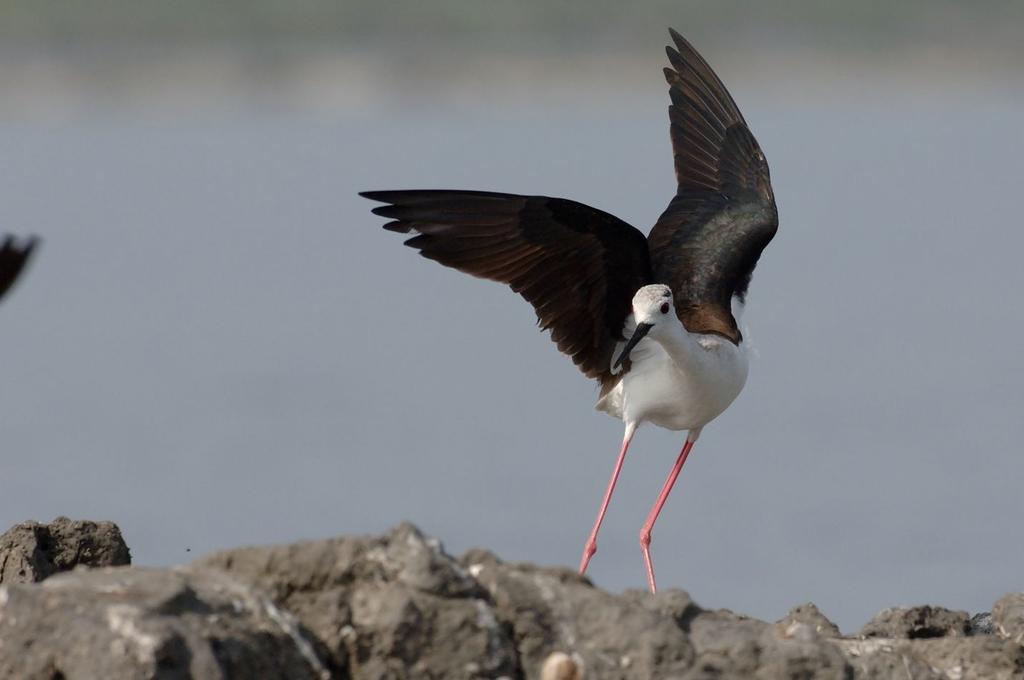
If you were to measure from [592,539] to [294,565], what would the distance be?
10.9ft

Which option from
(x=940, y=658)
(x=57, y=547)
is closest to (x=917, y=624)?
(x=940, y=658)

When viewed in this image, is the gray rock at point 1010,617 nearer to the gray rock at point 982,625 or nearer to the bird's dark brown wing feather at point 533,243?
the gray rock at point 982,625

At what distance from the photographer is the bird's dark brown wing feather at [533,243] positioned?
778cm

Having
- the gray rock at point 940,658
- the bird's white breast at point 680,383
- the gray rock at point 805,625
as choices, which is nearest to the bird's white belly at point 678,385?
the bird's white breast at point 680,383

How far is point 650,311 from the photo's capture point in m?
7.76

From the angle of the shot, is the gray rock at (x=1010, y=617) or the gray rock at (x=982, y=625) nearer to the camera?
the gray rock at (x=1010, y=617)

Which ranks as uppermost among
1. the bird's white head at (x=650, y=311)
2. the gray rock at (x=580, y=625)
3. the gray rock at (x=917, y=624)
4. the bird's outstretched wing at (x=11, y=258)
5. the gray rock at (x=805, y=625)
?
the bird's white head at (x=650, y=311)

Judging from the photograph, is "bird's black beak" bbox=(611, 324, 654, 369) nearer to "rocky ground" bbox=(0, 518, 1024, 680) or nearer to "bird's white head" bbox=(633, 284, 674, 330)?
"bird's white head" bbox=(633, 284, 674, 330)

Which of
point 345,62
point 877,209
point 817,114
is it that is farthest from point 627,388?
point 345,62

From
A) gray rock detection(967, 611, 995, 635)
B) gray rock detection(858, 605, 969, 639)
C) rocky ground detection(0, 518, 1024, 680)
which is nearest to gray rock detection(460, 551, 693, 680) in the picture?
rocky ground detection(0, 518, 1024, 680)

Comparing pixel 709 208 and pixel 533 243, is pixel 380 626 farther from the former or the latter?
pixel 709 208

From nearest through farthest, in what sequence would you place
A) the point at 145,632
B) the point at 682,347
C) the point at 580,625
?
the point at 145,632, the point at 580,625, the point at 682,347

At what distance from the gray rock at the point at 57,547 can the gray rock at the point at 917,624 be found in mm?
2270

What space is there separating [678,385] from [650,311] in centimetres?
56
